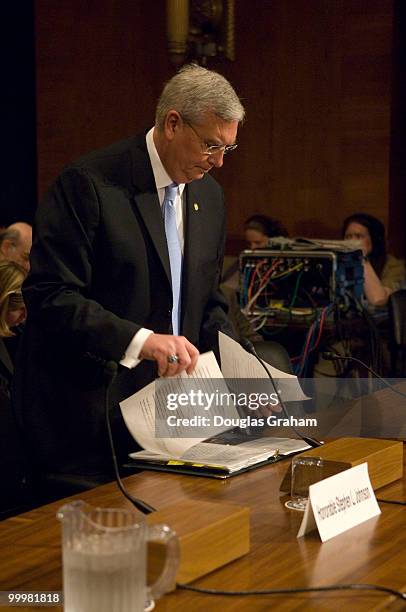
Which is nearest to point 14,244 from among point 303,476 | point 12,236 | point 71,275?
point 12,236

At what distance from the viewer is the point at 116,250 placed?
2135mm

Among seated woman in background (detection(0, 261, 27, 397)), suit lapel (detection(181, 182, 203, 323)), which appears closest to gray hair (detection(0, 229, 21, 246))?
seated woman in background (detection(0, 261, 27, 397))

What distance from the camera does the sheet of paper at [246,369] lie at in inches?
78.0

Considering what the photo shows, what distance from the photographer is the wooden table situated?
1.31 meters

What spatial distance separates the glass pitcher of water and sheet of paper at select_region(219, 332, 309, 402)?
0.85m

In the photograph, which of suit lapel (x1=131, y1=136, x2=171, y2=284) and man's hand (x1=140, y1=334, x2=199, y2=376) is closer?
man's hand (x1=140, y1=334, x2=199, y2=376)

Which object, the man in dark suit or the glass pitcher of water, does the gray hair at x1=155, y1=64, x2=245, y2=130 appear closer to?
the man in dark suit

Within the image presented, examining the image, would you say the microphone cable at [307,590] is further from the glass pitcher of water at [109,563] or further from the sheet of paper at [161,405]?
the sheet of paper at [161,405]

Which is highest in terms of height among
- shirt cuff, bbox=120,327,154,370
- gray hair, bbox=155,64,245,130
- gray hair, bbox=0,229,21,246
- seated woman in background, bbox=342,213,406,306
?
gray hair, bbox=155,64,245,130

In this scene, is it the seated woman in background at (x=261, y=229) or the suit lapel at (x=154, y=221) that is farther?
the seated woman in background at (x=261, y=229)

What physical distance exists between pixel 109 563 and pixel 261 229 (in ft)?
16.7

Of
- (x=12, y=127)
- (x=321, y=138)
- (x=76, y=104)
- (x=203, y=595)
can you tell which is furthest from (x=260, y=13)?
(x=203, y=595)

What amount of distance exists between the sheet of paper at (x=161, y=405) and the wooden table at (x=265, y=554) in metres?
0.08

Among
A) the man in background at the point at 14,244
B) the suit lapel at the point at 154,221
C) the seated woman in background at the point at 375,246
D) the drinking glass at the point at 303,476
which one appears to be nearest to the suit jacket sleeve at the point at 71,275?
the suit lapel at the point at 154,221
